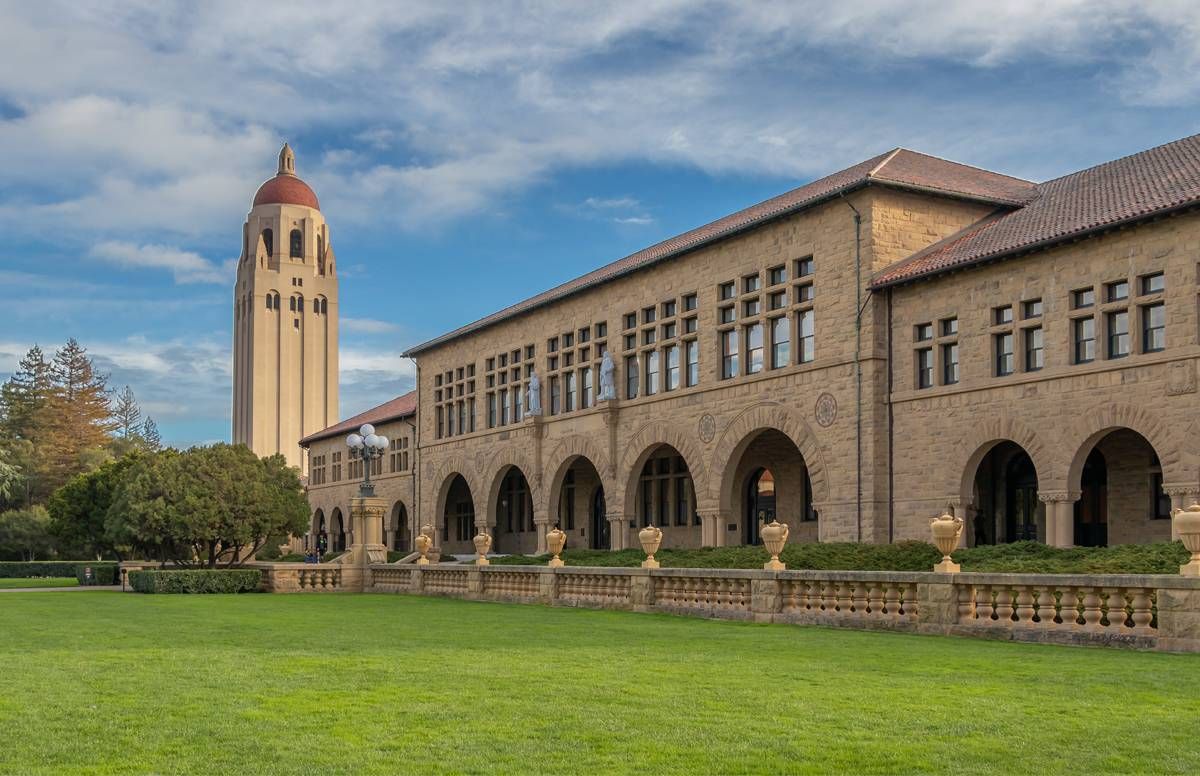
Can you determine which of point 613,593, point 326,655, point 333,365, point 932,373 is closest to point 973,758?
point 326,655

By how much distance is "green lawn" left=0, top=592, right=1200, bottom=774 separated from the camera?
7.68m

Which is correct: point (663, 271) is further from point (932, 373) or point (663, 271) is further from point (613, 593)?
point (613, 593)

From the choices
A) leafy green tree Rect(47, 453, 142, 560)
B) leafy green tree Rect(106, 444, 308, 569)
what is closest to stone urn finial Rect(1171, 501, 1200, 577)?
leafy green tree Rect(106, 444, 308, 569)

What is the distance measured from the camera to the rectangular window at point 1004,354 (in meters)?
30.8

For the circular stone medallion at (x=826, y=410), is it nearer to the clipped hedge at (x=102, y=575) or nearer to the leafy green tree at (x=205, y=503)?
the leafy green tree at (x=205, y=503)

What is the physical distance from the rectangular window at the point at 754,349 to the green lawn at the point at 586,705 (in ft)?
71.4

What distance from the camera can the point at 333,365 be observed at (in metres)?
124

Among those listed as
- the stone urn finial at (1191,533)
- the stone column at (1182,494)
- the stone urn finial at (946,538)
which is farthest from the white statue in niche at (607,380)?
the stone urn finial at (1191,533)

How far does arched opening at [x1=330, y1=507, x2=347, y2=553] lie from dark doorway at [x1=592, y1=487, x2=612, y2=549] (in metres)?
26.6

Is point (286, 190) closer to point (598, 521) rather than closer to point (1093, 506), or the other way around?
point (598, 521)

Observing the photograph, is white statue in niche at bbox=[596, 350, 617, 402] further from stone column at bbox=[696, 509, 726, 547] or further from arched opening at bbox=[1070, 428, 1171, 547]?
arched opening at bbox=[1070, 428, 1171, 547]

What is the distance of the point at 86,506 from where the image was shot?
6362cm

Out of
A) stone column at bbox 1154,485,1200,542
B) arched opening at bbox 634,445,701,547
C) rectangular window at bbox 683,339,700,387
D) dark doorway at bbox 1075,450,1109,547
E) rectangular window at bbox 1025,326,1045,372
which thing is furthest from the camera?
arched opening at bbox 634,445,701,547

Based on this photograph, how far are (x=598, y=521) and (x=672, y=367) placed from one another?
1237cm
